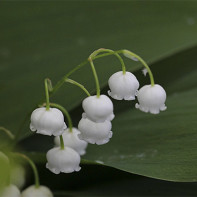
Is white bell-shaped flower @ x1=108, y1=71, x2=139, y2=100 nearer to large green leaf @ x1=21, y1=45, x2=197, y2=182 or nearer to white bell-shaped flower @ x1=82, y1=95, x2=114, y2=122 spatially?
white bell-shaped flower @ x1=82, y1=95, x2=114, y2=122

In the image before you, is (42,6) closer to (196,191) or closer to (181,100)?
(181,100)

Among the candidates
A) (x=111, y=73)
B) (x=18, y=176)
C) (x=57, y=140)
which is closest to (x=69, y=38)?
(x=111, y=73)

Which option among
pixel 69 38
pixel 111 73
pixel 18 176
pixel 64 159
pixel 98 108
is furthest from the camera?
pixel 69 38

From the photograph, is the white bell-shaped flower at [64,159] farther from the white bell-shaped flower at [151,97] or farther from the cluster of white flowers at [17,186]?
the white bell-shaped flower at [151,97]

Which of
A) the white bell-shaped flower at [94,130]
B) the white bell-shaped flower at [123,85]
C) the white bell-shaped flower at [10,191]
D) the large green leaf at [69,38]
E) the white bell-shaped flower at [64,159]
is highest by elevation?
the large green leaf at [69,38]

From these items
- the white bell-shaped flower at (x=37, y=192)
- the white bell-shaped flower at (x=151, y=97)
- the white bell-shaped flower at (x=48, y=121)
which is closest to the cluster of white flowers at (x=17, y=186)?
the white bell-shaped flower at (x=37, y=192)

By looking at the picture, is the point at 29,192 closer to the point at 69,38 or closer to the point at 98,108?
the point at 98,108

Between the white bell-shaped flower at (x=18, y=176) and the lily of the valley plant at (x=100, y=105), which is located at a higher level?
the lily of the valley plant at (x=100, y=105)
